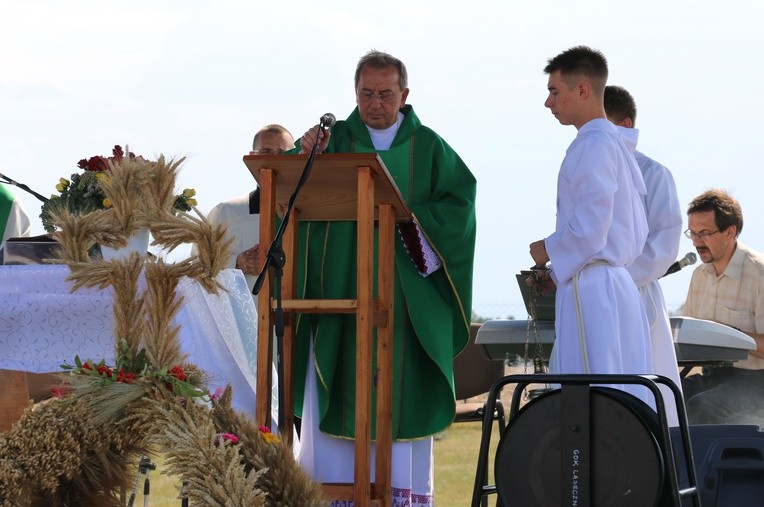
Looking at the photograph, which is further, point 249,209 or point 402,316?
point 249,209

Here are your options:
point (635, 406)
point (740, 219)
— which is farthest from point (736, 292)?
point (635, 406)

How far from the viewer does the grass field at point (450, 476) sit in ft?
22.0

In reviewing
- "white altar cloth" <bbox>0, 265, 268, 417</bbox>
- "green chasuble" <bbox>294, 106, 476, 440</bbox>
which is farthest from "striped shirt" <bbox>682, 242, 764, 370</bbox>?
"white altar cloth" <bbox>0, 265, 268, 417</bbox>

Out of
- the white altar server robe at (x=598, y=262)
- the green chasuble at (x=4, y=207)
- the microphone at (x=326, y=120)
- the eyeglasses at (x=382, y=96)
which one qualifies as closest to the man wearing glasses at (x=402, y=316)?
the eyeglasses at (x=382, y=96)

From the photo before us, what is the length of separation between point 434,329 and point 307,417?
0.60 m

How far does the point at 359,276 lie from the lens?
12.4 feet

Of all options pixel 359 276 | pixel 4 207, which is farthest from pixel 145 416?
pixel 4 207

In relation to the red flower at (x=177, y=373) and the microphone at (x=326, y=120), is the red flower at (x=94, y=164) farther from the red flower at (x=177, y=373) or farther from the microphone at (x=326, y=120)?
the red flower at (x=177, y=373)

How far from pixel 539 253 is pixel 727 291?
2.15 m

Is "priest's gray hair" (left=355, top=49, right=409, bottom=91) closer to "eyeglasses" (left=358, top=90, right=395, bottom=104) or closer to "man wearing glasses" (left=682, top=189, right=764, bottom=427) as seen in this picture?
"eyeglasses" (left=358, top=90, right=395, bottom=104)

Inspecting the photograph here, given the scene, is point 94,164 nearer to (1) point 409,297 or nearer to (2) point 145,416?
(1) point 409,297

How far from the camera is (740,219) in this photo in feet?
20.3

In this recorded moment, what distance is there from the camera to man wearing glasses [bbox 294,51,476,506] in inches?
177

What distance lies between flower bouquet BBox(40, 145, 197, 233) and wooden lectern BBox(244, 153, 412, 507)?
400 mm
